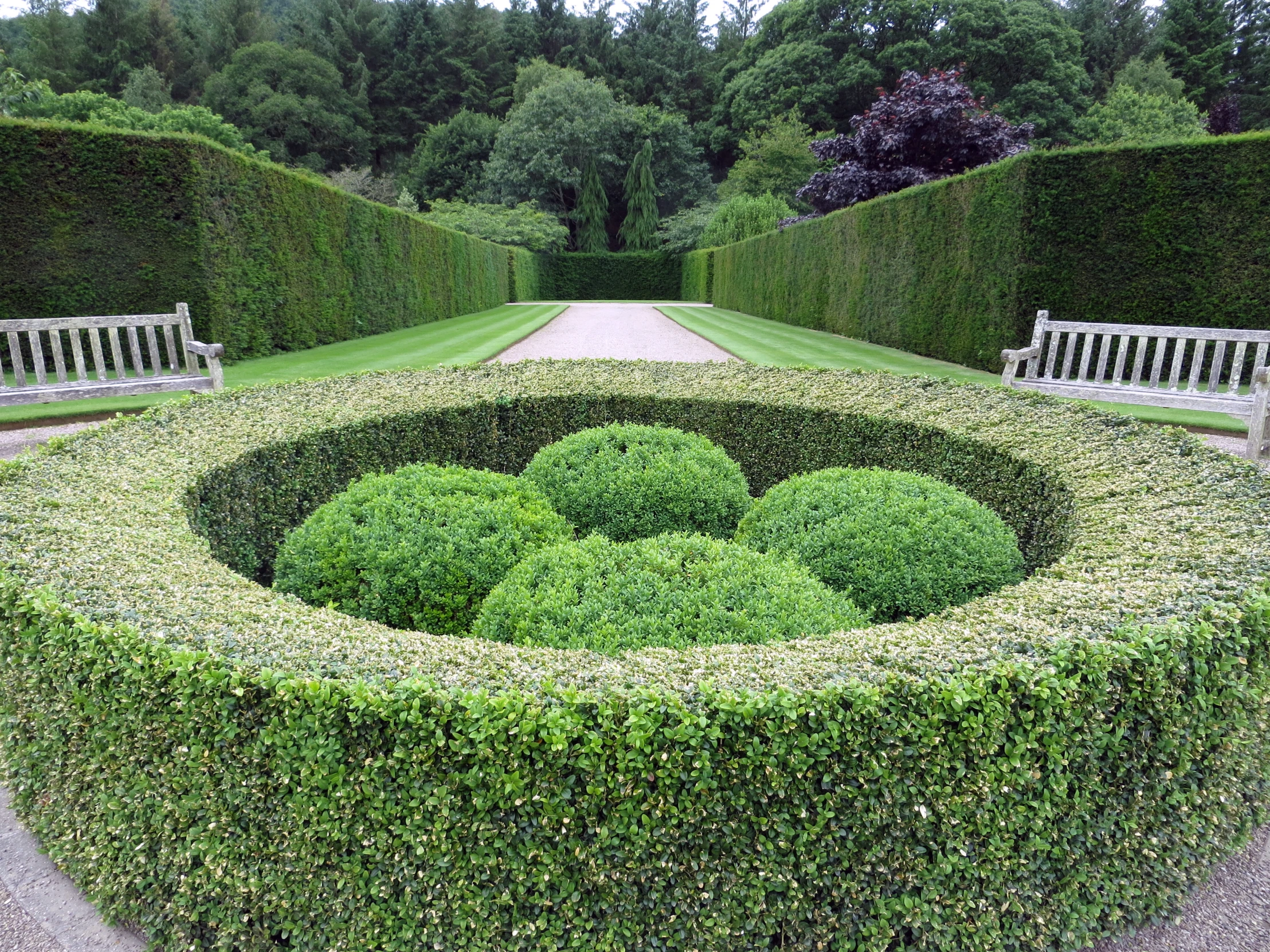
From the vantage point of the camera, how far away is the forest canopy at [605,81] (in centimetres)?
3881

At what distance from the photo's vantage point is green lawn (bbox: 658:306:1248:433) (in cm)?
855

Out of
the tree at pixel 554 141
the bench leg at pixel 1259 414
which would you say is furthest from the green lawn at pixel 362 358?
the tree at pixel 554 141

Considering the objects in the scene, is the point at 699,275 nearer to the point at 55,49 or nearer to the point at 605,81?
the point at 605,81

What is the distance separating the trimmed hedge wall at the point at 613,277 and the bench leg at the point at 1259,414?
1803 inches

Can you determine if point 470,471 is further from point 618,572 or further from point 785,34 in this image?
point 785,34

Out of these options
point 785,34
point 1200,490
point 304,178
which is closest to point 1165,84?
point 785,34

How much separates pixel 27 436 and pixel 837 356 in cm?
1151

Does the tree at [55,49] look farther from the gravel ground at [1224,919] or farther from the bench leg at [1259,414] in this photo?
the gravel ground at [1224,919]

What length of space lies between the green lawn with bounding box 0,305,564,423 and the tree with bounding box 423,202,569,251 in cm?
2398

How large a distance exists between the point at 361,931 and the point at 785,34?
55659 mm

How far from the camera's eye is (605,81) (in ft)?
194

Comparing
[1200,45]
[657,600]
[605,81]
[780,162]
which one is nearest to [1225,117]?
[1200,45]

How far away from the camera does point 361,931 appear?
1.86m

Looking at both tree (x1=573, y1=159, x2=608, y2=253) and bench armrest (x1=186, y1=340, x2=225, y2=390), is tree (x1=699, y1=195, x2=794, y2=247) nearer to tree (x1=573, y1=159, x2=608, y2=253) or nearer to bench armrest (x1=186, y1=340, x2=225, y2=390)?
tree (x1=573, y1=159, x2=608, y2=253)
